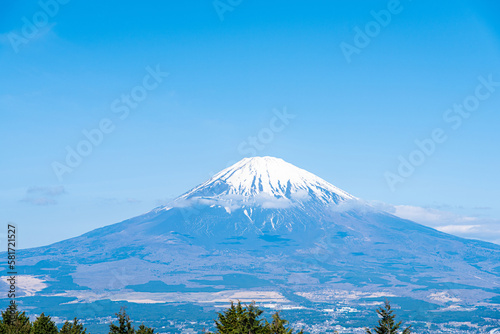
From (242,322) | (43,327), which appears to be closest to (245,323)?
(242,322)

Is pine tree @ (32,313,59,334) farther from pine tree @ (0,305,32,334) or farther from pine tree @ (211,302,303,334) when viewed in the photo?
pine tree @ (211,302,303,334)

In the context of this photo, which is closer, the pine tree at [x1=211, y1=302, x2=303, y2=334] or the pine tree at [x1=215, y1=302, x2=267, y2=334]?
the pine tree at [x1=211, y1=302, x2=303, y2=334]

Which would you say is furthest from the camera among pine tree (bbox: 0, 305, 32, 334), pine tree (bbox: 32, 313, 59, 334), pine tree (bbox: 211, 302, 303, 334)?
pine tree (bbox: 32, 313, 59, 334)

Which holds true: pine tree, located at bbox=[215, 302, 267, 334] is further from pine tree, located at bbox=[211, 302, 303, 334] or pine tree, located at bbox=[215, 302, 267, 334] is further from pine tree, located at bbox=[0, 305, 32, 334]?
pine tree, located at bbox=[0, 305, 32, 334]

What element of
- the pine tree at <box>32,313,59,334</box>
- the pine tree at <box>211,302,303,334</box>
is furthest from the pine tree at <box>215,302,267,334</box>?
the pine tree at <box>32,313,59,334</box>

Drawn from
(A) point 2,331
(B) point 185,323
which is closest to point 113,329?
(A) point 2,331

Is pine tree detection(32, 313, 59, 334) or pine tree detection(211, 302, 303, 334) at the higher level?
pine tree detection(32, 313, 59, 334)

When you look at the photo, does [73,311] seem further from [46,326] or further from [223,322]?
[223,322]

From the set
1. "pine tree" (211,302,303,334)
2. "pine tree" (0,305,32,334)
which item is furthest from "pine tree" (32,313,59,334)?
"pine tree" (211,302,303,334)

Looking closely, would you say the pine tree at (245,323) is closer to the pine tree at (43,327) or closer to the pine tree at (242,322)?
the pine tree at (242,322)

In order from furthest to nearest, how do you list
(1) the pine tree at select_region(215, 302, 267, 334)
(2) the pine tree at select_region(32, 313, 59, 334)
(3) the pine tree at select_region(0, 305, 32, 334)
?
1. (2) the pine tree at select_region(32, 313, 59, 334)
2. (3) the pine tree at select_region(0, 305, 32, 334)
3. (1) the pine tree at select_region(215, 302, 267, 334)

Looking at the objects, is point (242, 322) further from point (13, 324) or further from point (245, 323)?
point (13, 324)
